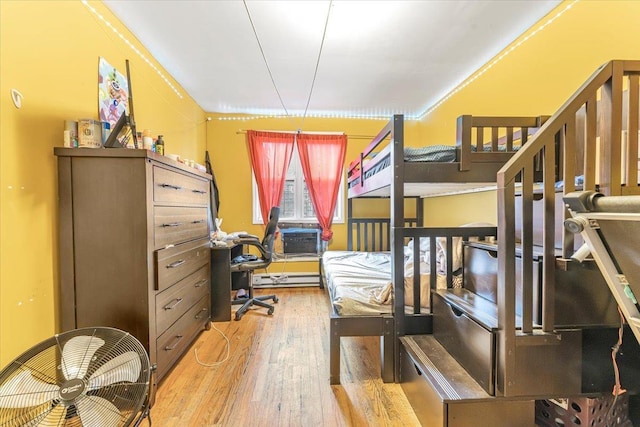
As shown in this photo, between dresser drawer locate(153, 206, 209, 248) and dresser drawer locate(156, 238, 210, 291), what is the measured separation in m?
0.06

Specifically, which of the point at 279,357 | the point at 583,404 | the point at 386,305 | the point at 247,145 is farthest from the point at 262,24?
the point at 583,404

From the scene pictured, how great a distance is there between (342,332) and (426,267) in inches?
31.4

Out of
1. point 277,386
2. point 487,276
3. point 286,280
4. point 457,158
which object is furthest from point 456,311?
point 286,280

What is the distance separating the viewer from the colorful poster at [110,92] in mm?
1849

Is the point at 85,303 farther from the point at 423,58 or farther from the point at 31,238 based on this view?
the point at 423,58

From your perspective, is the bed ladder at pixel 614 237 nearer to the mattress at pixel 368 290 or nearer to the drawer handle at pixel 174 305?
the mattress at pixel 368 290

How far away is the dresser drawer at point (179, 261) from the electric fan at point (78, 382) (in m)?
0.47

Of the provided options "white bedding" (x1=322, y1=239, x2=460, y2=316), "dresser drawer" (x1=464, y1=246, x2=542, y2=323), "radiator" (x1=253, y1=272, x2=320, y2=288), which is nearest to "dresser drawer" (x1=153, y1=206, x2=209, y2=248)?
"white bedding" (x1=322, y1=239, x2=460, y2=316)

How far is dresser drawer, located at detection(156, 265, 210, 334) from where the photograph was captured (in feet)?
5.52

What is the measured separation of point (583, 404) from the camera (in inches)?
49.2

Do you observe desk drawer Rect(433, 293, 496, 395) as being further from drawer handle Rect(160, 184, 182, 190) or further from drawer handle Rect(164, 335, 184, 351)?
drawer handle Rect(160, 184, 182, 190)

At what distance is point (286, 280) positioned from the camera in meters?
3.92

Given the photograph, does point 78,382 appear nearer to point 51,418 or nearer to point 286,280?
point 51,418

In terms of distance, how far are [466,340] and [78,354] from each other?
1757 millimetres
